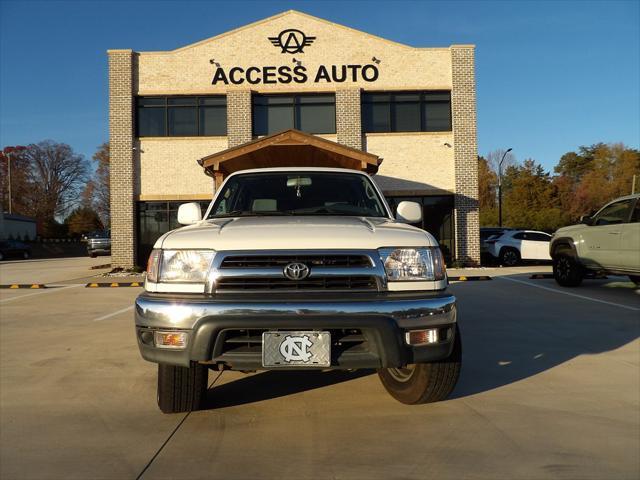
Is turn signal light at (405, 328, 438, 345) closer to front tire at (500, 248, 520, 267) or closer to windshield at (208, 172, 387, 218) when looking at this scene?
windshield at (208, 172, 387, 218)

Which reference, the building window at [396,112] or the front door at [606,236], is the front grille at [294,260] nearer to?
the front door at [606,236]

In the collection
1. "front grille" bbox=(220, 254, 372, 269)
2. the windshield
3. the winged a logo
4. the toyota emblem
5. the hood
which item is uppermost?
the winged a logo

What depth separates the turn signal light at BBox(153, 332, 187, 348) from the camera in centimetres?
293

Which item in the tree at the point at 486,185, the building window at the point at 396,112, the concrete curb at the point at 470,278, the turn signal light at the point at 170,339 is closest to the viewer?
the turn signal light at the point at 170,339

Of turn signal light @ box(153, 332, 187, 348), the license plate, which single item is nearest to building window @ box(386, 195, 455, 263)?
the license plate

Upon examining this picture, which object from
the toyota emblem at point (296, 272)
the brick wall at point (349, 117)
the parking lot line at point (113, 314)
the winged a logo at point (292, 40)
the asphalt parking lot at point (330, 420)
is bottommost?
the asphalt parking lot at point (330, 420)

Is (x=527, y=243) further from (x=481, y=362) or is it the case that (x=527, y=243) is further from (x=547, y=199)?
(x=547, y=199)

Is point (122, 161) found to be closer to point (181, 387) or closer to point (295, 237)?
point (181, 387)

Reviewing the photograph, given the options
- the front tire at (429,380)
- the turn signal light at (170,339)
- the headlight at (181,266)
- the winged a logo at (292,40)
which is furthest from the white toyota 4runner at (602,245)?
the winged a logo at (292,40)

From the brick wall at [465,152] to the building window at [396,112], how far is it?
74cm

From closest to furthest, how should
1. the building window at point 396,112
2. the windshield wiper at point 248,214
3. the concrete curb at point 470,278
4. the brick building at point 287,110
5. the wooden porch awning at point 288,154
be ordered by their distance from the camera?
the windshield wiper at point 248,214 < the concrete curb at point 470,278 < the wooden porch awning at point 288,154 < the brick building at point 287,110 < the building window at point 396,112

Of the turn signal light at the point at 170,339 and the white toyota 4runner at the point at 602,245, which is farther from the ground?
the white toyota 4runner at the point at 602,245

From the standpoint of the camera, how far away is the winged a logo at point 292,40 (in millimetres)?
18047

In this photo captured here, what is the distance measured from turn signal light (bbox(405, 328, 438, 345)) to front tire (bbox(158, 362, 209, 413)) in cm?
147
